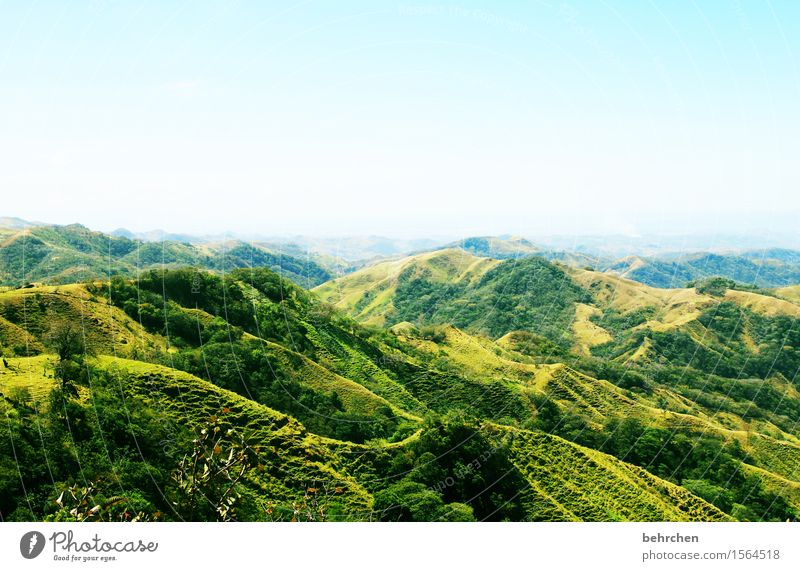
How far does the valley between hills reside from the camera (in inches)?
412

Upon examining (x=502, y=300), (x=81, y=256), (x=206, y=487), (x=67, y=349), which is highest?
(x=67, y=349)

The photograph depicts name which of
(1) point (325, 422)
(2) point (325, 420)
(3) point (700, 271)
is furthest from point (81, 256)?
(3) point (700, 271)

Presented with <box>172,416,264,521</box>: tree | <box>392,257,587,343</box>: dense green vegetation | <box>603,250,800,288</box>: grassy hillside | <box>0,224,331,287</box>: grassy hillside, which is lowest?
<box>603,250,800,288</box>: grassy hillside

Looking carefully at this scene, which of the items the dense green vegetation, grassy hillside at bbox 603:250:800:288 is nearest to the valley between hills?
the dense green vegetation

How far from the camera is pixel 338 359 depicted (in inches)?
1127

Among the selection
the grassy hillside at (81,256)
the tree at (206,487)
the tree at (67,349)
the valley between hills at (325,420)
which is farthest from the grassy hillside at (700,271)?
the tree at (206,487)

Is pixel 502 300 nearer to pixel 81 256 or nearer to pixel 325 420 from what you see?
pixel 81 256

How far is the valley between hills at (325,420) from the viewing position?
412 inches

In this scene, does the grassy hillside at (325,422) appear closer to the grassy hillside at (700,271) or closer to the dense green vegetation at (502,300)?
the dense green vegetation at (502,300)

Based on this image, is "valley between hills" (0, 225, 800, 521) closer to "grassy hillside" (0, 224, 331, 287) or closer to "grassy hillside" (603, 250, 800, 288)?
"grassy hillside" (0, 224, 331, 287)

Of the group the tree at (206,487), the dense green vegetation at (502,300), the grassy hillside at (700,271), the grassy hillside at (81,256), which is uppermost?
the tree at (206,487)

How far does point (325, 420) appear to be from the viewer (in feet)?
57.5

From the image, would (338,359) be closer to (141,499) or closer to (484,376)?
(484,376)

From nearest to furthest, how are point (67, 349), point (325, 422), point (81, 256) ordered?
1. point (67, 349)
2. point (325, 422)
3. point (81, 256)
